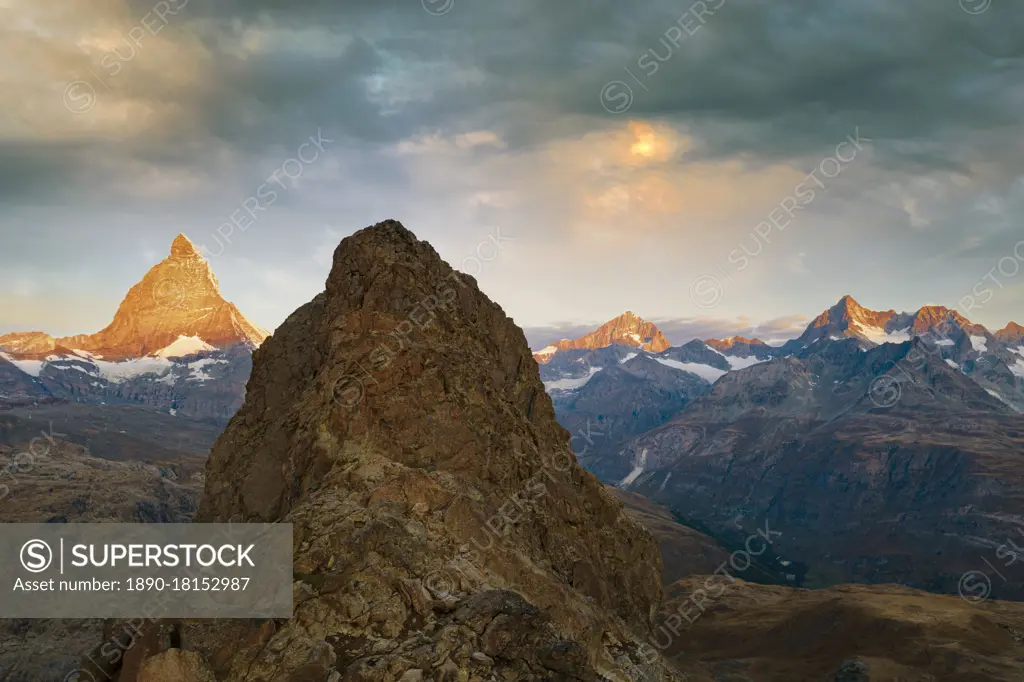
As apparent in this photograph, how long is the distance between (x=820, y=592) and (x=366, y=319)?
17874 cm

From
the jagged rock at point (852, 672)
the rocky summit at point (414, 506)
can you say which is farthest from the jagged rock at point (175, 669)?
the jagged rock at point (852, 672)

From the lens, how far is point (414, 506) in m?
37.5

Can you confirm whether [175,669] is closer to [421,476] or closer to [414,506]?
[414,506]

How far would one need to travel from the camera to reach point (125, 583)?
37.3m

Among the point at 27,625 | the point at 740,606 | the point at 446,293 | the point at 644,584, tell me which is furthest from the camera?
the point at 740,606

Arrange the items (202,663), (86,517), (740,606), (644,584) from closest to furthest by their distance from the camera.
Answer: (202,663) < (644,584) < (740,606) < (86,517)

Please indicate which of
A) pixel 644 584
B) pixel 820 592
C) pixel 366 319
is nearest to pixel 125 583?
pixel 366 319

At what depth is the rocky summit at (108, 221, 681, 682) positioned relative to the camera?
96.3 ft

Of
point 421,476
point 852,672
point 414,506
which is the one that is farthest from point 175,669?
point 852,672

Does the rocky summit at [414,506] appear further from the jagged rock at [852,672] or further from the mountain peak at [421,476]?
the jagged rock at [852,672]

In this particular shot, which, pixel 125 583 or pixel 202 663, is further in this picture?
pixel 125 583

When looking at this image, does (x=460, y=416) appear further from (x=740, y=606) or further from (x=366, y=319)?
(x=740, y=606)

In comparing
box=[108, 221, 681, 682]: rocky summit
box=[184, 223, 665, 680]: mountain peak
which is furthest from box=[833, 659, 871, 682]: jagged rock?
box=[184, 223, 665, 680]: mountain peak

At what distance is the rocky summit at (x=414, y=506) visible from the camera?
2936 centimetres
